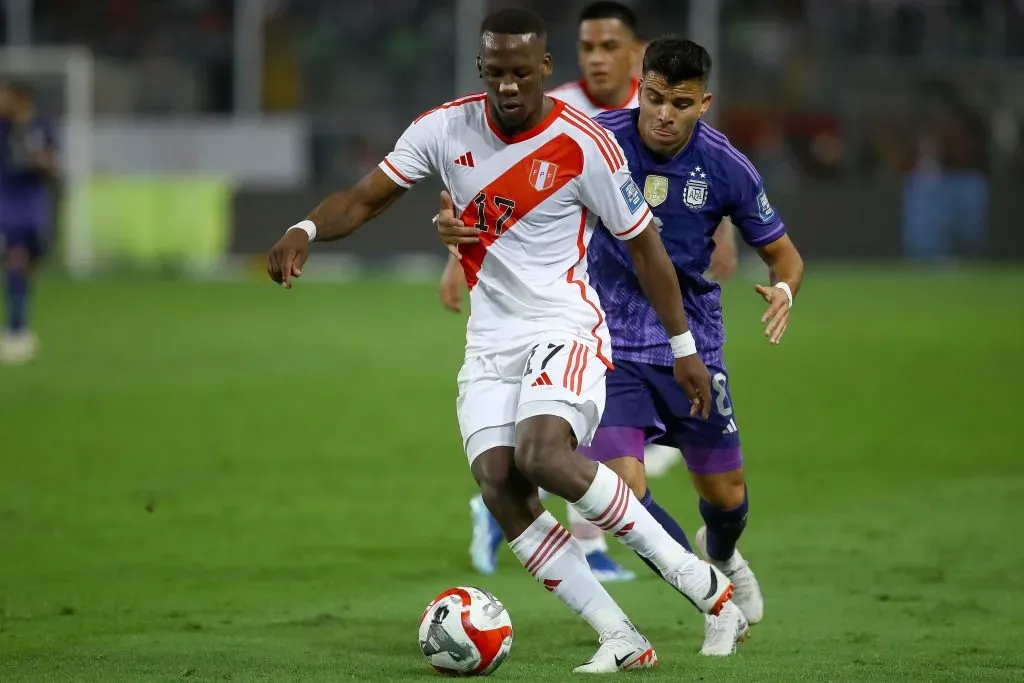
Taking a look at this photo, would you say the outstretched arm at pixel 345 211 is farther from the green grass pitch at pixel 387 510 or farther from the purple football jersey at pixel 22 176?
the purple football jersey at pixel 22 176

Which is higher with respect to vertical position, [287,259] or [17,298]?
[287,259]

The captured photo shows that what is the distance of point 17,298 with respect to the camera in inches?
635

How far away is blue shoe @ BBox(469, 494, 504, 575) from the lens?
25.3ft

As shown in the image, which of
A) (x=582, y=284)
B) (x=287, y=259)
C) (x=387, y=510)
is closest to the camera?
(x=287, y=259)

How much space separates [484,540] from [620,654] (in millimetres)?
2427

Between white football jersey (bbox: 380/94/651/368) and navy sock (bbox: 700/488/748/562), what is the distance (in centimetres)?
114

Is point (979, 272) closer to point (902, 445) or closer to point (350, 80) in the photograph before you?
point (350, 80)

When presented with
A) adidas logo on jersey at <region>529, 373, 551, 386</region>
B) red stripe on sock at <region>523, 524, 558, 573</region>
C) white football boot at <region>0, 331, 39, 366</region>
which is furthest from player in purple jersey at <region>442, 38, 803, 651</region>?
white football boot at <region>0, 331, 39, 366</region>

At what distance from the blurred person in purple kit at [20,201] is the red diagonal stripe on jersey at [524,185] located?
11294 mm

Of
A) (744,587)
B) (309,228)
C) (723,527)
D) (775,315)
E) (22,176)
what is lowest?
(744,587)

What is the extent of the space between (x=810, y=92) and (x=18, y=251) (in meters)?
17.7

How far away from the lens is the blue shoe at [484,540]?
25.3ft

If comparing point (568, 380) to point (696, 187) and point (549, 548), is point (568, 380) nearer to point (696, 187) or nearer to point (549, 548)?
point (549, 548)

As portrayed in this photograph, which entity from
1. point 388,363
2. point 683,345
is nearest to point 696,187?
point 683,345
